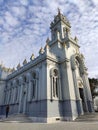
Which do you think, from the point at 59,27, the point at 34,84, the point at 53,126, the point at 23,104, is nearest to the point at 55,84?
the point at 34,84

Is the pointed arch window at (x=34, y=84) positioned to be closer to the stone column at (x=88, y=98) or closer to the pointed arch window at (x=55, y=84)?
the pointed arch window at (x=55, y=84)

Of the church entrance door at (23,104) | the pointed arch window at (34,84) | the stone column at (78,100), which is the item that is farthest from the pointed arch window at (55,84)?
the church entrance door at (23,104)

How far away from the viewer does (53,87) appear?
1950 centimetres

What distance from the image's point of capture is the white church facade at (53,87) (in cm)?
1781

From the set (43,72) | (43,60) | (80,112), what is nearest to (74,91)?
(80,112)

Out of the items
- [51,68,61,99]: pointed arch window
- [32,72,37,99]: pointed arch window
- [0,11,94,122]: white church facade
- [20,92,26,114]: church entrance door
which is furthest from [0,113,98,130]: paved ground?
[20,92,26,114]: church entrance door

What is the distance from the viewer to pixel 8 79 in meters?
31.6

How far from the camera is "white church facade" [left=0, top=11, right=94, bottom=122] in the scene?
17812 mm

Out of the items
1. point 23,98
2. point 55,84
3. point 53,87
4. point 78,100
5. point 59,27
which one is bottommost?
point 78,100

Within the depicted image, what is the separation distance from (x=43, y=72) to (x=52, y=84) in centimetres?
254

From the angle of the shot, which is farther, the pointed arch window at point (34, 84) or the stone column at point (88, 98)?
the stone column at point (88, 98)

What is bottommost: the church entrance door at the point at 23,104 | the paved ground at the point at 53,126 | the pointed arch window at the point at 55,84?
the paved ground at the point at 53,126

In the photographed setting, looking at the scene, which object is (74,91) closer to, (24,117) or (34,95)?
(34,95)

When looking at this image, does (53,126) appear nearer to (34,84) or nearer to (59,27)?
(34,84)
